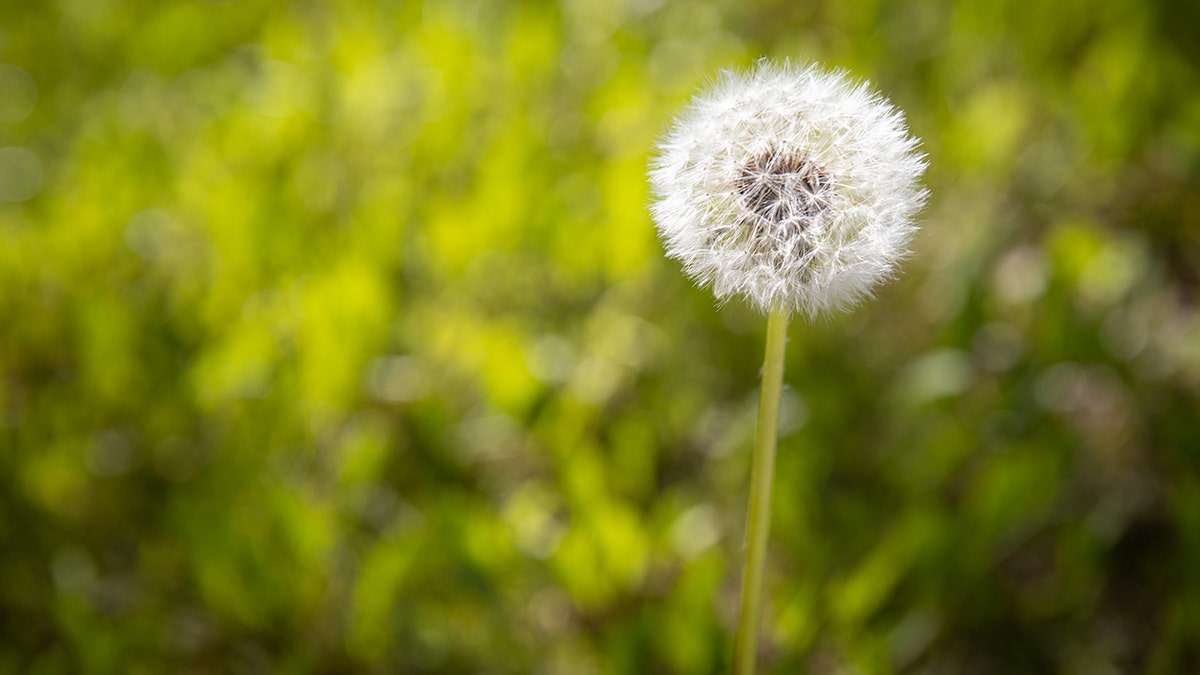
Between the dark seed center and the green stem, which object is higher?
the dark seed center

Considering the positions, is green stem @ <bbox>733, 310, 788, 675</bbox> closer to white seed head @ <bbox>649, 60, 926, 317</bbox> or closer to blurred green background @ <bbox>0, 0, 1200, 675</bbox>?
white seed head @ <bbox>649, 60, 926, 317</bbox>

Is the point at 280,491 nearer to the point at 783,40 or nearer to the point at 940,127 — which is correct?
the point at 940,127

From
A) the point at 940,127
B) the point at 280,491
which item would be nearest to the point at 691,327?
the point at 940,127

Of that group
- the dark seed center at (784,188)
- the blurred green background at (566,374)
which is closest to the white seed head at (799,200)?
the dark seed center at (784,188)

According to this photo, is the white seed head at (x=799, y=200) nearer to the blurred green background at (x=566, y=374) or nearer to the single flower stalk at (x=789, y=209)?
the single flower stalk at (x=789, y=209)

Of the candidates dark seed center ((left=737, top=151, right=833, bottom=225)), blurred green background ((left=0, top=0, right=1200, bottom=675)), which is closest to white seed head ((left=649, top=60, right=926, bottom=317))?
dark seed center ((left=737, top=151, right=833, bottom=225))

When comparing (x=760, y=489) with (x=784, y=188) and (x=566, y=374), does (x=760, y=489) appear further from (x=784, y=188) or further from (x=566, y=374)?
(x=566, y=374)

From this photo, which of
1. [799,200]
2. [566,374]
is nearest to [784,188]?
[799,200]

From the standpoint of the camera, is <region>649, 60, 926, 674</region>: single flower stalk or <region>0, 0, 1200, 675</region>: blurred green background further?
<region>0, 0, 1200, 675</region>: blurred green background
